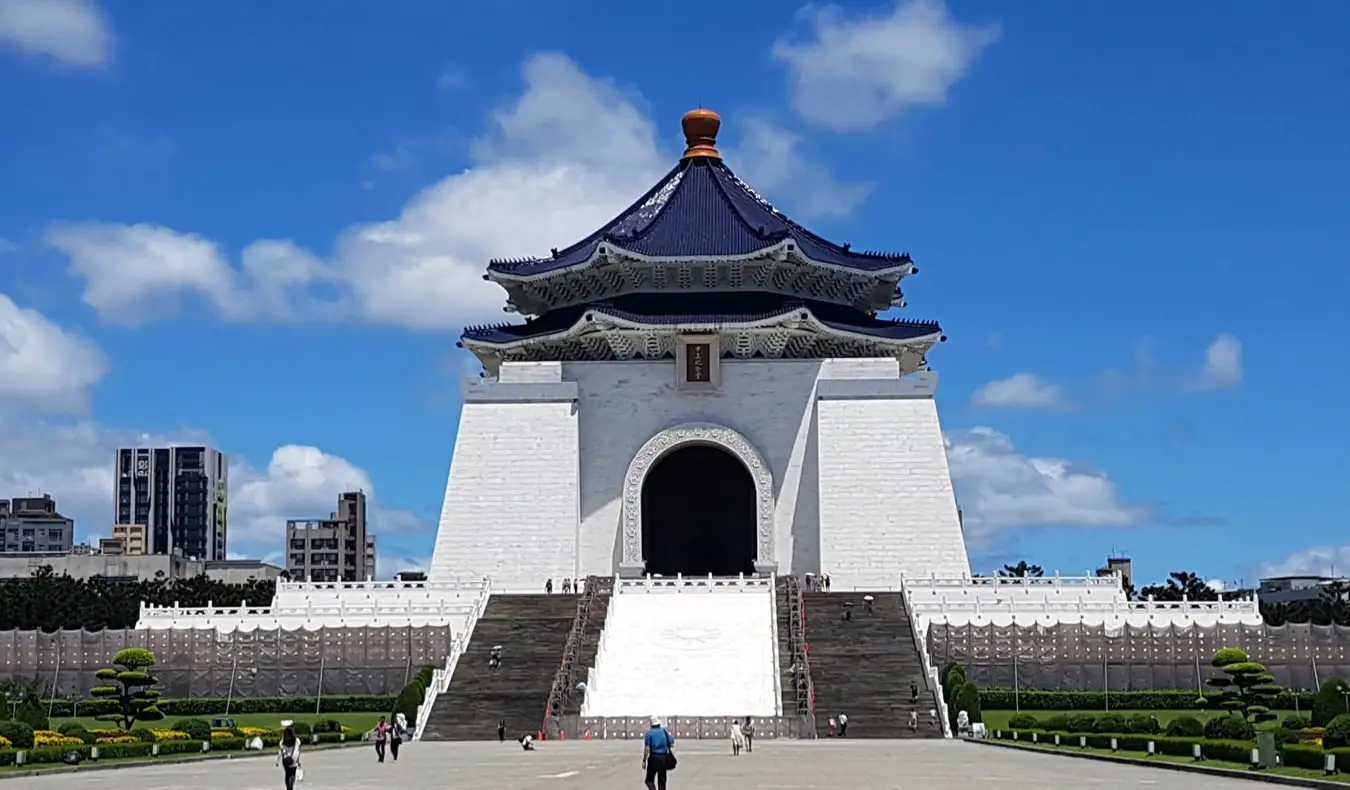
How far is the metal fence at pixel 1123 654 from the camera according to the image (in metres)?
38.5

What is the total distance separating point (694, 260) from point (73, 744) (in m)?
27.3

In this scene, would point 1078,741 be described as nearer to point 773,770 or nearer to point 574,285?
point 773,770

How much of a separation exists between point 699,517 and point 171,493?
8569 centimetres

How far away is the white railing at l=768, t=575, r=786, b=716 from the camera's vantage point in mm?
35250

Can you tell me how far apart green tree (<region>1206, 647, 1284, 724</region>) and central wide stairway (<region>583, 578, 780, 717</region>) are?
849 cm

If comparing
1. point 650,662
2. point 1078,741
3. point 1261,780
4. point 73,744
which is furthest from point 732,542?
point 1261,780

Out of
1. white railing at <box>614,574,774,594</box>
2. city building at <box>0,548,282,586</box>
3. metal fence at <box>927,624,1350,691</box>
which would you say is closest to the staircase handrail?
metal fence at <box>927,624,1350,691</box>

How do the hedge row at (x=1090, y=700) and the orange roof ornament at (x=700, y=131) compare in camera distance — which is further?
the orange roof ornament at (x=700, y=131)

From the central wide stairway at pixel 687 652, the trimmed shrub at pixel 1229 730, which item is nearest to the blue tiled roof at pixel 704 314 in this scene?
the central wide stairway at pixel 687 652

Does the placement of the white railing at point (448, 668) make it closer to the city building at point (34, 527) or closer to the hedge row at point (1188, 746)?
the hedge row at point (1188, 746)

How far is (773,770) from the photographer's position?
78.7 ft

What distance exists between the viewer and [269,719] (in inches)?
1471

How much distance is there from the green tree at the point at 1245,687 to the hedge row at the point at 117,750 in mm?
17755

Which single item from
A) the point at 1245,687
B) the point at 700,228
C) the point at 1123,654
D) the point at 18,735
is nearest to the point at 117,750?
the point at 18,735
